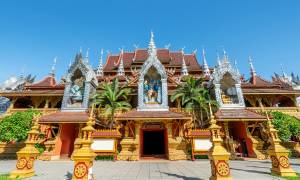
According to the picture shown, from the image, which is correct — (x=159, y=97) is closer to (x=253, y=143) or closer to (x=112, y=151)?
(x=112, y=151)

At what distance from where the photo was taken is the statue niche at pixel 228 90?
16245 millimetres

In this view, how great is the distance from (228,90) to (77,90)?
14.4 metres

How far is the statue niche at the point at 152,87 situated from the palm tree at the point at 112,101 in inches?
65.6

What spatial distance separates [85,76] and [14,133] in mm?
7182

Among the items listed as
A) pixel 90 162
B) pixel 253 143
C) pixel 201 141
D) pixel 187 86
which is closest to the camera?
pixel 90 162

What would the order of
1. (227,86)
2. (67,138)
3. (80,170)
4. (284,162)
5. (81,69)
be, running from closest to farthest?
1. (80,170)
2. (284,162)
3. (67,138)
4. (81,69)
5. (227,86)

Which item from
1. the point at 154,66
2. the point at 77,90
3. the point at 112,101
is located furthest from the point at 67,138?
the point at 154,66

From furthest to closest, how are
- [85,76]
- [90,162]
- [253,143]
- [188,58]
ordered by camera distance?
[188,58]
[85,76]
[253,143]
[90,162]

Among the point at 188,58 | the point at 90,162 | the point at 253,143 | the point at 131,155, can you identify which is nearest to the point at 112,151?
the point at 131,155

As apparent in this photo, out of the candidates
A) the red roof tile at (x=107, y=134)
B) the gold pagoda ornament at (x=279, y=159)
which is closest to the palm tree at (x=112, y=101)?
the red roof tile at (x=107, y=134)

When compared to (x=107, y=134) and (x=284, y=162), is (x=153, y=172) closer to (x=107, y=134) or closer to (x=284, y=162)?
(x=284, y=162)

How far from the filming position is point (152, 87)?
1614 cm

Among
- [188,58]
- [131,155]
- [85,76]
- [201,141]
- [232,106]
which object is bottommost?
[131,155]

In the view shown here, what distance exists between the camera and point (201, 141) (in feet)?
41.7
